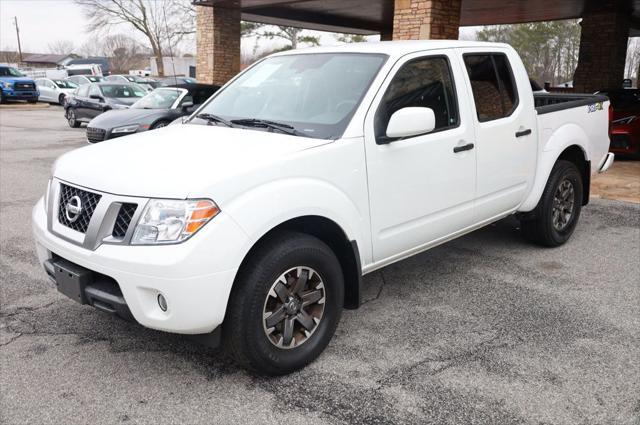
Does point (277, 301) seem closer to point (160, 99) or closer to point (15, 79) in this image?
point (160, 99)

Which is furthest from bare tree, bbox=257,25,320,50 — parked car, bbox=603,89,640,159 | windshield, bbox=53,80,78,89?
parked car, bbox=603,89,640,159

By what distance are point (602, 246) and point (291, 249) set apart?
407 centimetres

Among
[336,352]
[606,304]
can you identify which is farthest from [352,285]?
[606,304]

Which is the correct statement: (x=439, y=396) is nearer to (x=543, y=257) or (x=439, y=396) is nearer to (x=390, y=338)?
(x=390, y=338)

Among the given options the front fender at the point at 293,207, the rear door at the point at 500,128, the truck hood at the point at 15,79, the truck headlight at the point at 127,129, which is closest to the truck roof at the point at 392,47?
the rear door at the point at 500,128

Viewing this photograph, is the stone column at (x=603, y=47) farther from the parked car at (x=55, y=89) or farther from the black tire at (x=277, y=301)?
the parked car at (x=55, y=89)

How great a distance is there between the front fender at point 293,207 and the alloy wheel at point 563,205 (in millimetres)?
2835

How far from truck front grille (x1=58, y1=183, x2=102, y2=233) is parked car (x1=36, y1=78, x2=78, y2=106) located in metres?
31.2

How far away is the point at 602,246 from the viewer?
19.3 feet

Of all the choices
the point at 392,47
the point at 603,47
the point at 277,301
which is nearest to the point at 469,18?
the point at 603,47

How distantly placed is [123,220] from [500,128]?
3.01 metres

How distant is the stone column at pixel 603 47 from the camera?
16672 millimetres

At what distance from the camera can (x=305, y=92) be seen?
3.96 m

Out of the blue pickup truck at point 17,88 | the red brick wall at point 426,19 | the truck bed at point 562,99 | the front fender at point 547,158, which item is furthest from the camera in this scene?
the blue pickup truck at point 17,88
